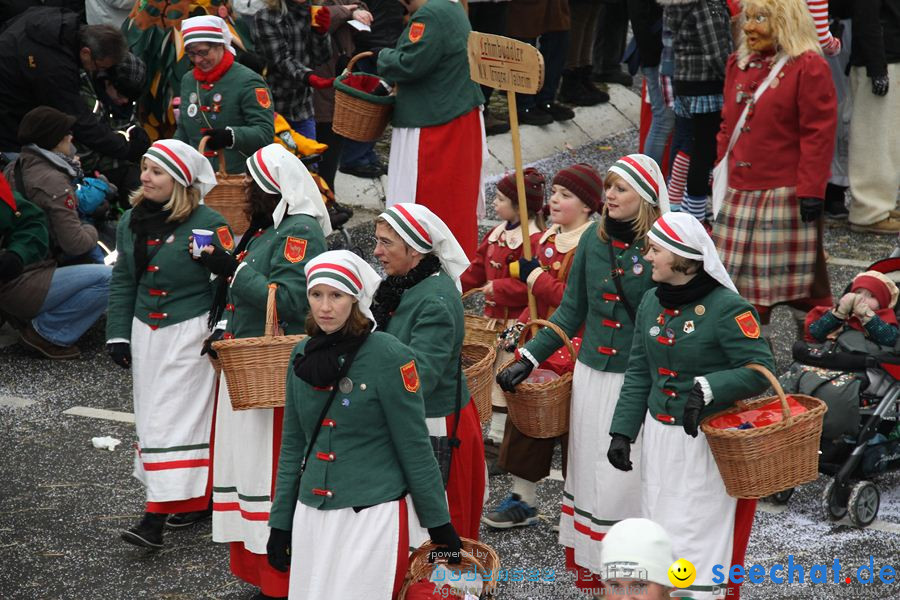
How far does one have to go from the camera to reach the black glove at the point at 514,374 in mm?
5719

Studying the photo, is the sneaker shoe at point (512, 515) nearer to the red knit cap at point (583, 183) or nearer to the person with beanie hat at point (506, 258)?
the person with beanie hat at point (506, 258)

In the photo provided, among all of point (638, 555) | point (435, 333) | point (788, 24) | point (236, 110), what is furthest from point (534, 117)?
point (638, 555)

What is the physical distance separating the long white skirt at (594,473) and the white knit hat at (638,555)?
175 cm

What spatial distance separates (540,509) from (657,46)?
542cm

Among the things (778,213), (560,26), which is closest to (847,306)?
(778,213)

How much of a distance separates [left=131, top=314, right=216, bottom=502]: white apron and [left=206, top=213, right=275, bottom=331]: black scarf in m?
0.10

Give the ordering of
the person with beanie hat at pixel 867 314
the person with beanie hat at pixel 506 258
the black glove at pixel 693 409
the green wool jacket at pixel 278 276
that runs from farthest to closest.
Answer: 1. the person with beanie hat at pixel 506 258
2. the person with beanie hat at pixel 867 314
3. the green wool jacket at pixel 278 276
4. the black glove at pixel 693 409

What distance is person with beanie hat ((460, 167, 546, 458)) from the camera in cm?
705

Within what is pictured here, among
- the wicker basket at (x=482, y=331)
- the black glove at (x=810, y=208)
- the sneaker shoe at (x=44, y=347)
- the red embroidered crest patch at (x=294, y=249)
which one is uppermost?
the red embroidered crest patch at (x=294, y=249)

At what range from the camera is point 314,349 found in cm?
470

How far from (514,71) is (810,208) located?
210cm

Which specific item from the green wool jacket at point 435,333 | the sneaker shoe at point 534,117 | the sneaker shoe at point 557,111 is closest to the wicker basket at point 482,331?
the green wool jacket at point 435,333

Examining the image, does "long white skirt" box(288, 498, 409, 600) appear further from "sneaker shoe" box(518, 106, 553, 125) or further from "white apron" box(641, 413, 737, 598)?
"sneaker shoe" box(518, 106, 553, 125)

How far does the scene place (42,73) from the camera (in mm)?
9617
